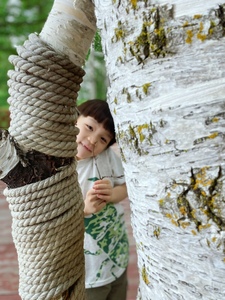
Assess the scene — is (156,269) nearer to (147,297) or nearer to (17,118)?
(147,297)

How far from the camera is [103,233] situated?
1.67 metres

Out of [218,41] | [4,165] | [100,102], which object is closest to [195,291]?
[218,41]

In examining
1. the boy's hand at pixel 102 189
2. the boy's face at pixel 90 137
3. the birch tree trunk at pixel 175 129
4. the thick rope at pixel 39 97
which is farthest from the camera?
the boy's face at pixel 90 137

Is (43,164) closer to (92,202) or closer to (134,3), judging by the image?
(134,3)

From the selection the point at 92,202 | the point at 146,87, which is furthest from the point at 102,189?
the point at 146,87

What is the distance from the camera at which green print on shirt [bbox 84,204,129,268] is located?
1.65 meters

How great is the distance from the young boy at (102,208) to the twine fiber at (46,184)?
2.49 ft

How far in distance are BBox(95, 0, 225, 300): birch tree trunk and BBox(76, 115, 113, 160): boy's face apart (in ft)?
3.35

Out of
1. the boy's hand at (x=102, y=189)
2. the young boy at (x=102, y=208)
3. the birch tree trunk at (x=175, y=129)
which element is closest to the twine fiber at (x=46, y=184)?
the birch tree trunk at (x=175, y=129)

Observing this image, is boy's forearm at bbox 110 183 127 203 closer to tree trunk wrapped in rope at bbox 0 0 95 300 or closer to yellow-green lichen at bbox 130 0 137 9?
tree trunk wrapped in rope at bbox 0 0 95 300

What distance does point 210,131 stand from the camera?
1.63ft

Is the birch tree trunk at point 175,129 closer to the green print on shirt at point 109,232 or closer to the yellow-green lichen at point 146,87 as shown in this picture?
the yellow-green lichen at point 146,87

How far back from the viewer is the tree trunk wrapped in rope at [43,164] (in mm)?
778

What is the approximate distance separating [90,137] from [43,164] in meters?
0.83
